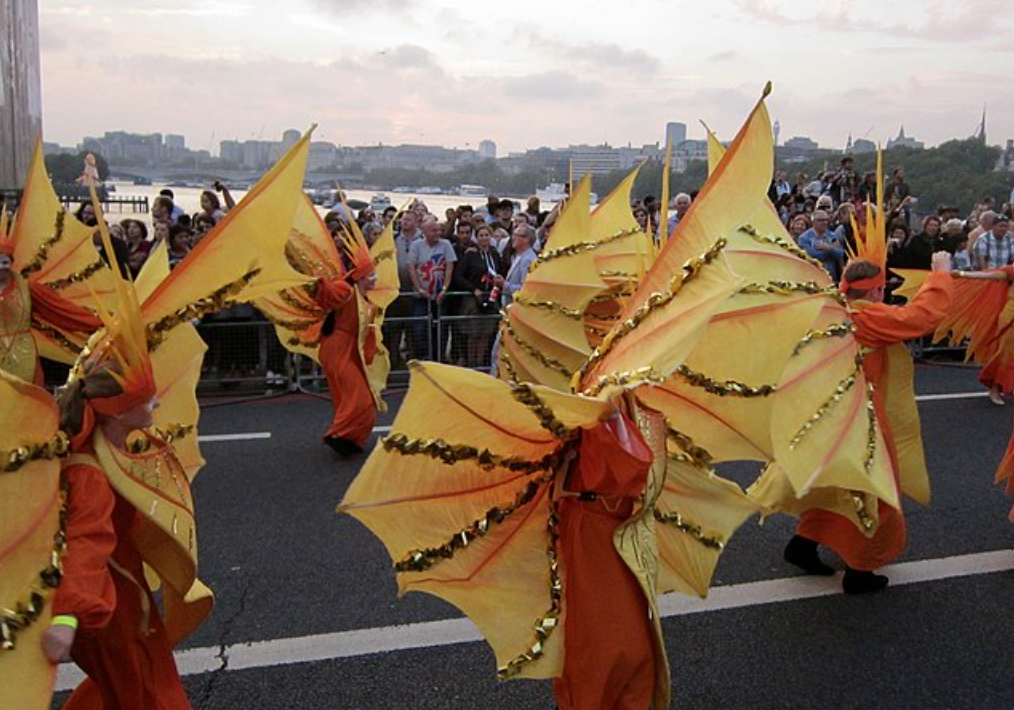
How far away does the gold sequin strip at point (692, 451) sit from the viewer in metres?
3.42

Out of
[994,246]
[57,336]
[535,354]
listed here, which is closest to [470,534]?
[535,354]

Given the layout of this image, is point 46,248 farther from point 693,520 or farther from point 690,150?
point 693,520

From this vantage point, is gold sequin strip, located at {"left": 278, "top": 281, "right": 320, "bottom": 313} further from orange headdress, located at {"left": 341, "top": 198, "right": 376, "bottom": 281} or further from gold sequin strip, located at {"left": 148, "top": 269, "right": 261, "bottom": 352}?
gold sequin strip, located at {"left": 148, "top": 269, "right": 261, "bottom": 352}

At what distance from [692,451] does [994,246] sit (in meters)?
8.60

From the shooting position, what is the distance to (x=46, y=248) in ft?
18.3

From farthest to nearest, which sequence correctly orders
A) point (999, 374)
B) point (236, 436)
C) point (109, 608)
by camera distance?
point (999, 374) < point (236, 436) < point (109, 608)

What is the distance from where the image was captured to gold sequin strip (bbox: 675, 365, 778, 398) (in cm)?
325

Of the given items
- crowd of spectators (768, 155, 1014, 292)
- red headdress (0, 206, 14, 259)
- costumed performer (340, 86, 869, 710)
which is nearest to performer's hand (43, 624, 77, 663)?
costumed performer (340, 86, 869, 710)

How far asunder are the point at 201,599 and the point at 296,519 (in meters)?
2.46

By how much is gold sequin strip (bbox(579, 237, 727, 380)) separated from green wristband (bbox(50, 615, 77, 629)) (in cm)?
179

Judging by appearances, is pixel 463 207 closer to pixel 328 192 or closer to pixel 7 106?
pixel 328 192

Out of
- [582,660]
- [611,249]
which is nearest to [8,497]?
[582,660]

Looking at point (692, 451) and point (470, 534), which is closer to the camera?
point (470, 534)

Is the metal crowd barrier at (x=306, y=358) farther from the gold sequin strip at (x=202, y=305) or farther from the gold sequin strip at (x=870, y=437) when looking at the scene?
the gold sequin strip at (x=202, y=305)
